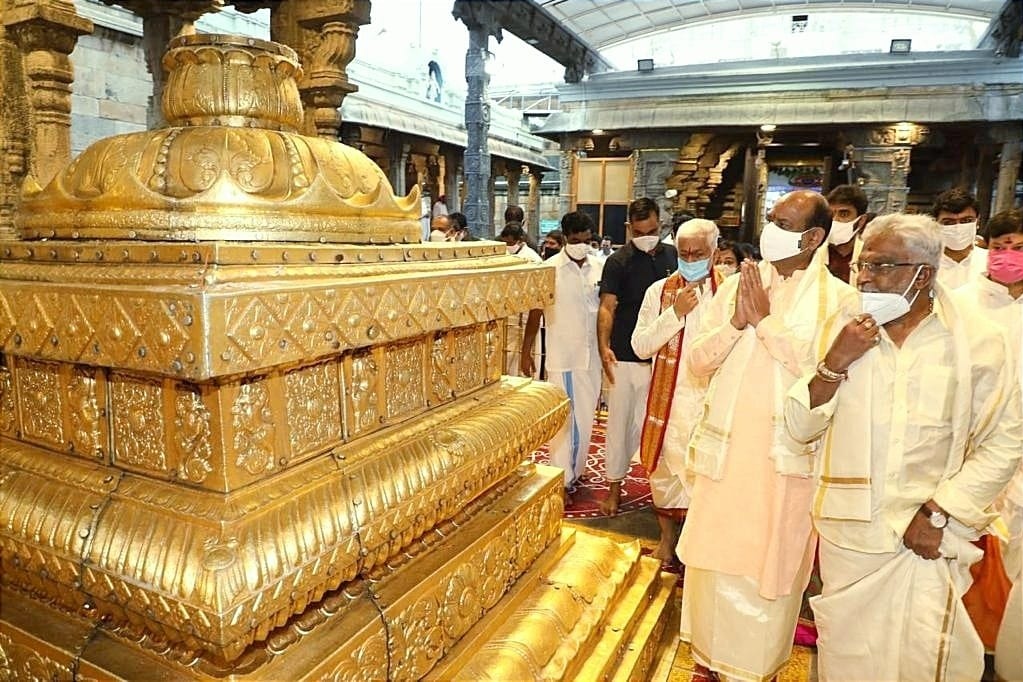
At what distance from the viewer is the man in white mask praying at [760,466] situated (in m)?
2.04

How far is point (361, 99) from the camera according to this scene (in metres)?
11.5

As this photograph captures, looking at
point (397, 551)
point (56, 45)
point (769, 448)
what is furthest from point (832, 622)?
point (56, 45)

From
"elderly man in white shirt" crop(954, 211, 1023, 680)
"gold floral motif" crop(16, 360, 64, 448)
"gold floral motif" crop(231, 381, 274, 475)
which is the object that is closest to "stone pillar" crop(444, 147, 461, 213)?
"elderly man in white shirt" crop(954, 211, 1023, 680)

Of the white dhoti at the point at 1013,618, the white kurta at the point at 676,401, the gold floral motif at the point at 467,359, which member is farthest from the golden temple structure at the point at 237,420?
the white dhoti at the point at 1013,618

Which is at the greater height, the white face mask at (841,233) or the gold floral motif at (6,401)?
the white face mask at (841,233)

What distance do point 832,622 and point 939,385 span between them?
76 cm

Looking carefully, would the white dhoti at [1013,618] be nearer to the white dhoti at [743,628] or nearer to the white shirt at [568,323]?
the white dhoti at [743,628]

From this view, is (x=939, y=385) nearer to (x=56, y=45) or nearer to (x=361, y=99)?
(x=56, y=45)

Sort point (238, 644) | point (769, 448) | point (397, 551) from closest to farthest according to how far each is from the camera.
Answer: point (238, 644) → point (397, 551) → point (769, 448)

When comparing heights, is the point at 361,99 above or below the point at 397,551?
above

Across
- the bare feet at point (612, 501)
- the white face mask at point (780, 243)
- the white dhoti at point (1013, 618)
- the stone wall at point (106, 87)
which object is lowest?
the bare feet at point (612, 501)

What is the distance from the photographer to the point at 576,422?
407 centimetres

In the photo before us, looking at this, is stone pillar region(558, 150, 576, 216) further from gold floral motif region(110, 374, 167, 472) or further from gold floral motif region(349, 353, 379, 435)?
gold floral motif region(110, 374, 167, 472)

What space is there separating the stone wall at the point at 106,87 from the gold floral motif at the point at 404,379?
6.92 meters
